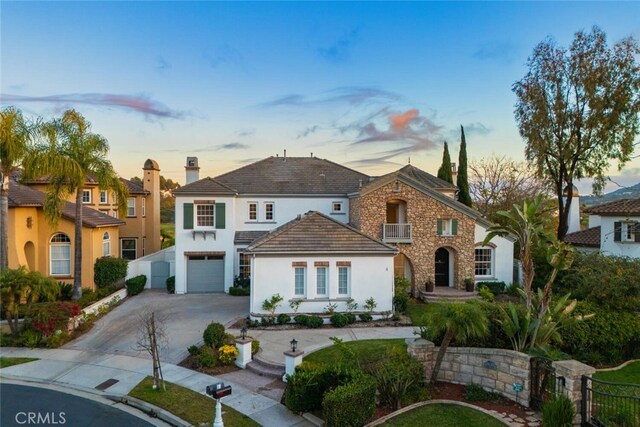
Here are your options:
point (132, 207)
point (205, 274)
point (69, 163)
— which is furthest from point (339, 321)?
point (132, 207)

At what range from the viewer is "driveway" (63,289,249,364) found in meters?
14.1

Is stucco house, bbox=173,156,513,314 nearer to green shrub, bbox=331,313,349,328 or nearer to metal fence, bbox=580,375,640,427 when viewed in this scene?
green shrub, bbox=331,313,349,328

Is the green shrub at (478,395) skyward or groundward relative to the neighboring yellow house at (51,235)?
groundward

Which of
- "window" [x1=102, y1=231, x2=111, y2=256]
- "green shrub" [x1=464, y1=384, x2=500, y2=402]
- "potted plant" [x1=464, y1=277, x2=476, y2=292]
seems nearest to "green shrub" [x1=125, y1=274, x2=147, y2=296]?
"window" [x1=102, y1=231, x2=111, y2=256]

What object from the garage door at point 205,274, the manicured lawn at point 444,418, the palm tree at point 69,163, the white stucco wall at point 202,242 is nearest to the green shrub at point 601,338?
the manicured lawn at point 444,418

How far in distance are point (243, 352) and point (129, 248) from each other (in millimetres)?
20752

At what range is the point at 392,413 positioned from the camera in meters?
9.03

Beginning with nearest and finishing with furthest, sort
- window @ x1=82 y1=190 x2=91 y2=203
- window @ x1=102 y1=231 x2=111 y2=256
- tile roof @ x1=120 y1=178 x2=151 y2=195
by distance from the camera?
window @ x1=102 y1=231 x2=111 y2=256 < window @ x1=82 y1=190 x2=91 y2=203 < tile roof @ x1=120 y1=178 x2=151 y2=195

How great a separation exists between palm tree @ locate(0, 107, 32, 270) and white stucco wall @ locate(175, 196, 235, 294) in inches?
315

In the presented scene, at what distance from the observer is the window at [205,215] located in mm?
23469

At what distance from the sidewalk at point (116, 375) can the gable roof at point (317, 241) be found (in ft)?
21.0

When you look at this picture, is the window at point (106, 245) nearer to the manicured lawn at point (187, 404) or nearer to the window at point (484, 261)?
the manicured lawn at point (187, 404)

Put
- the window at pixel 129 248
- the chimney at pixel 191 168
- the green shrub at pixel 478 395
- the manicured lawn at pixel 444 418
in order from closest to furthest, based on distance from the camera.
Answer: the manicured lawn at pixel 444 418
the green shrub at pixel 478 395
the chimney at pixel 191 168
the window at pixel 129 248

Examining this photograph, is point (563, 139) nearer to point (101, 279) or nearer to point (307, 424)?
point (307, 424)
